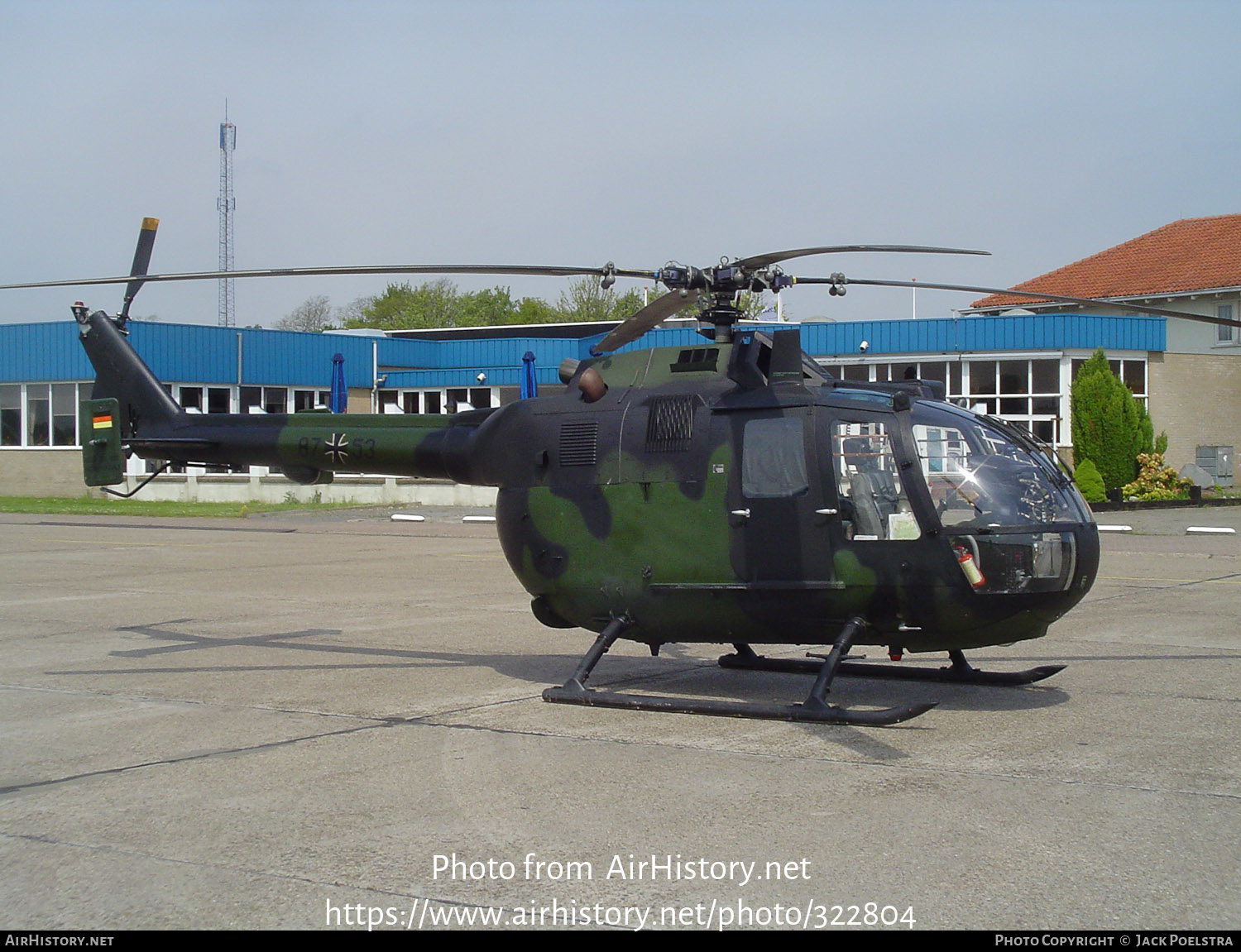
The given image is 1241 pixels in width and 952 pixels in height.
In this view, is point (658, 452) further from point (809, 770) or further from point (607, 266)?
point (809, 770)

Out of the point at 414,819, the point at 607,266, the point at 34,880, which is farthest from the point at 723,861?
the point at 607,266

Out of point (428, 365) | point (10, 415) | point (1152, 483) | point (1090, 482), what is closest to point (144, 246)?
point (1090, 482)

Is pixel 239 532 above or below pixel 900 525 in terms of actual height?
below

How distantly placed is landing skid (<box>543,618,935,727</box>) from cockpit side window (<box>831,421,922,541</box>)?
0.66 m

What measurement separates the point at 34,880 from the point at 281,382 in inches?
1604

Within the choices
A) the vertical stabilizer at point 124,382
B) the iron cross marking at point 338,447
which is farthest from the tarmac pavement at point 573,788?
the vertical stabilizer at point 124,382

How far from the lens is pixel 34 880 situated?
520cm

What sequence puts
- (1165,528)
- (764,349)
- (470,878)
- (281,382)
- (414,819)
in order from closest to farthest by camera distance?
(470,878)
(414,819)
(764,349)
(1165,528)
(281,382)

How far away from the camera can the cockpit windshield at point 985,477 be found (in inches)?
316

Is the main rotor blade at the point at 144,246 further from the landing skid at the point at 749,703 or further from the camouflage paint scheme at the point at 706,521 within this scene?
the landing skid at the point at 749,703

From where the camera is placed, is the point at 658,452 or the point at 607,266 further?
the point at 658,452

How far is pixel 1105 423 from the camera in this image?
34.5 metres

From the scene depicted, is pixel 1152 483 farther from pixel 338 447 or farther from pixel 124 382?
pixel 124 382

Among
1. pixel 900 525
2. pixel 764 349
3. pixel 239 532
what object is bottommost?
pixel 239 532
